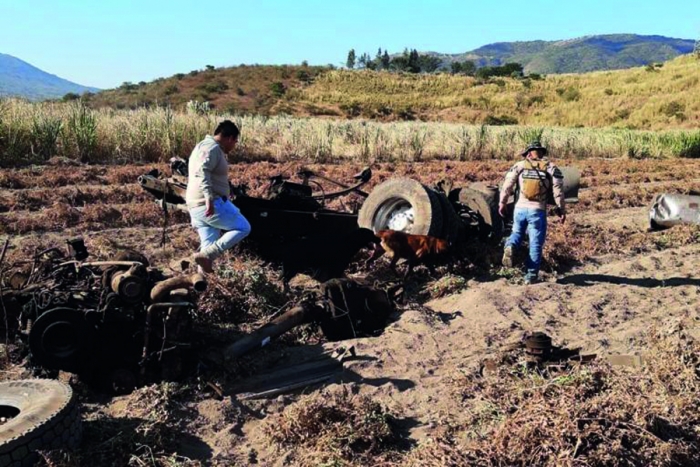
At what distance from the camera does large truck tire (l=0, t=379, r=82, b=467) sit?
334cm

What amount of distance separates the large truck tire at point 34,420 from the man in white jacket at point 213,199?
2.29 metres

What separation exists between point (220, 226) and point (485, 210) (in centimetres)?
388

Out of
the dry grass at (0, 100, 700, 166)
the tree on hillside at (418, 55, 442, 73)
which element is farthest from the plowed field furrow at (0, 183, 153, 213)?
the tree on hillside at (418, 55, 442, 73)

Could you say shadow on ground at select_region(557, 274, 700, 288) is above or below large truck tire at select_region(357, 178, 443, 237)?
below

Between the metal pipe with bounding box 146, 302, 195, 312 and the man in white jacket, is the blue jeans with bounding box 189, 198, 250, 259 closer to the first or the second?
the man in white jacket

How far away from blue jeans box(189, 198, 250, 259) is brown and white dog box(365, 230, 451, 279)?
A: 1.57 meters

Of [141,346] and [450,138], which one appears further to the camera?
[450,138]

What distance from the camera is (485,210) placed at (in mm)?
8492

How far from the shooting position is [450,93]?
71.6 meters

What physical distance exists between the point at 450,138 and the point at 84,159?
12.2 m

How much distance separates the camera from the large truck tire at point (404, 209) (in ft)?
24.5

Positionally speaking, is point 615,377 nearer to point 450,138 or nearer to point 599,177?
point 599,177

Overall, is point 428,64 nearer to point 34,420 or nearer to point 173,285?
point 173,285

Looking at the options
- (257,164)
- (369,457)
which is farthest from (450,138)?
(369,457)
